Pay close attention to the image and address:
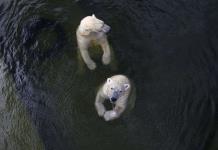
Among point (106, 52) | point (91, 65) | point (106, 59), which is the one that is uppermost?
point (106, 52)

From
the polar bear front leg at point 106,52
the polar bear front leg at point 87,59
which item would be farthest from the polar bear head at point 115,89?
the polar bear front leg at point 87,59

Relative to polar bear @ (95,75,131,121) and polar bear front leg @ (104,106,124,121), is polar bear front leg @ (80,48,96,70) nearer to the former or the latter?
polar bear @ (95,75,131,121)

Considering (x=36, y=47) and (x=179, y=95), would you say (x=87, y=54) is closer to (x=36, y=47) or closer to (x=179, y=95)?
(x=36, y=47)

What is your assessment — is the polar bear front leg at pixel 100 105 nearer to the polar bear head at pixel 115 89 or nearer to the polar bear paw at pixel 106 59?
the polar bear head at pixel 115 89

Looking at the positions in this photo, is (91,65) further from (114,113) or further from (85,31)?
(114,113)

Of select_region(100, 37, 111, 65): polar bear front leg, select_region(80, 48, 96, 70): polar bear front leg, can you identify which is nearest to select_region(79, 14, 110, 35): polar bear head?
select_region(100, 37, 111, 65): polar bear front leg

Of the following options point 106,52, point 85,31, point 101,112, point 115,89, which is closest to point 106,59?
point 106,52

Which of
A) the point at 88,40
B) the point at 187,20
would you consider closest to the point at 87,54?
the point at 88,40
